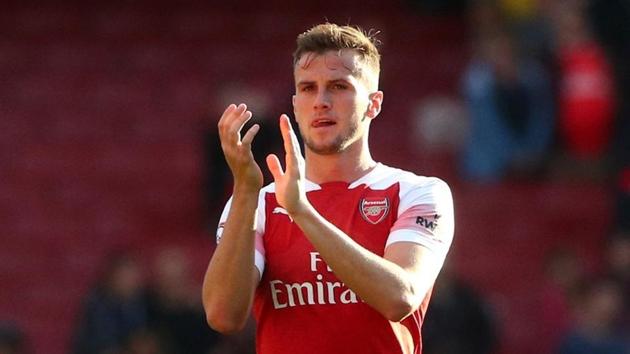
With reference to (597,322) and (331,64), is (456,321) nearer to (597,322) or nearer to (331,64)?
(597,322)

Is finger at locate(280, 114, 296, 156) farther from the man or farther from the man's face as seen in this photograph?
the man's face

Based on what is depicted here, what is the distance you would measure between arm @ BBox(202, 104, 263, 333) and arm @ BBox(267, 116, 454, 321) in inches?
5.7

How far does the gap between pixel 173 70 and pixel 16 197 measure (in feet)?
7.32

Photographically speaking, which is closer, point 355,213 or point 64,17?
point 355,213

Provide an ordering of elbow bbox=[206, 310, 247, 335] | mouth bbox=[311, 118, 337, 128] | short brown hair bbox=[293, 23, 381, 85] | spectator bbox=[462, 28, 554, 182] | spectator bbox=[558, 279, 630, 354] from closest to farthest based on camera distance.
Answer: elbow bbox=[206, 310, 247, 335]
mouth bbox=[311, 118, 337, 128]
short brown hair bbox=[293, 23, 381, 85]
spectator bbox=[558, 279, 630, 354]
spectator bbox=[462, 28, 554, 182]

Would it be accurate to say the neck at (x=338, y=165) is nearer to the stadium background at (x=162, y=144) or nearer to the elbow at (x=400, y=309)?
the elbow at (x=400, y=309)

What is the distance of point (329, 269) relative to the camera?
5219 mm

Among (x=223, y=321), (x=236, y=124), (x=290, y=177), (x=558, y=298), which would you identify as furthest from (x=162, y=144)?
(x=290, y=177)

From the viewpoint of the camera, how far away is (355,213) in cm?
532

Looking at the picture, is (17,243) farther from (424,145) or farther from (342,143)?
(342,143)

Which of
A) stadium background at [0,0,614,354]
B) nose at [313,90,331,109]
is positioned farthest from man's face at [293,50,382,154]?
stadium background at [0,0,614,354]

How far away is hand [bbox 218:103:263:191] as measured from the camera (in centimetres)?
497

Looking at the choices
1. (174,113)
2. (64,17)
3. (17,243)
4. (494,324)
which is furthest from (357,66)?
(64,17)

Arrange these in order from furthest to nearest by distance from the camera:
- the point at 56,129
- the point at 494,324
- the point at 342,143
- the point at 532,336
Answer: the point at 56,129
the point at 532,336
the point at 494,324
the point at 342,143
